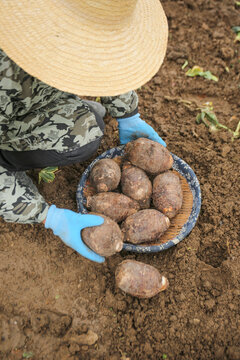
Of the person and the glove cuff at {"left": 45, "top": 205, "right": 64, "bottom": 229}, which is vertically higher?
the person

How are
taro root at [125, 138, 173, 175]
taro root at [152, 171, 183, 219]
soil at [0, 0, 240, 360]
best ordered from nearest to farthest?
soil at [0, 0, 240, 360]
taro root at [152, 171, 183, 219]
taro root at [125, 138, 173, 175]

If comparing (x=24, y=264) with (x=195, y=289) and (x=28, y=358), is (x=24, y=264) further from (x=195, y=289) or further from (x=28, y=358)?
(x=195, y=289)

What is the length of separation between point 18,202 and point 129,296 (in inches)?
37.3

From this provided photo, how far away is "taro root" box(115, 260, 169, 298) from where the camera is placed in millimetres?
2039

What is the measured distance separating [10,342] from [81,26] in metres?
1.80

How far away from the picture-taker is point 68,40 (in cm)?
150

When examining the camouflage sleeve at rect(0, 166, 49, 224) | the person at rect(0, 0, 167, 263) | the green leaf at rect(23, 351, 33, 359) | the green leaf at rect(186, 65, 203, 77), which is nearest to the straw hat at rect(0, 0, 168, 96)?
the person at rect(0, 0, 167, 263)

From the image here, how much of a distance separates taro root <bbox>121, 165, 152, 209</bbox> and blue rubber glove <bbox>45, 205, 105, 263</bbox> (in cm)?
37

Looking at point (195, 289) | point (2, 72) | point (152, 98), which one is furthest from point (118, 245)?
point (152, 98)

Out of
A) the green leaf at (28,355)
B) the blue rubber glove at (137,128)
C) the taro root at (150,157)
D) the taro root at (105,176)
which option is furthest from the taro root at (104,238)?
the blue rubber glove at (137,128)

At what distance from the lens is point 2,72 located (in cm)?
176

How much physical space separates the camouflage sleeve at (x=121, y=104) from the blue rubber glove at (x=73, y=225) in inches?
36.6

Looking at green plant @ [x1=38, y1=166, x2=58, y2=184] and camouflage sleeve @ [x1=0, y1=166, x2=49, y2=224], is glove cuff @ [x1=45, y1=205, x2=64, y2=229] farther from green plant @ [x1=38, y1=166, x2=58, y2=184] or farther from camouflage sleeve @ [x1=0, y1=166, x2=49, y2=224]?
green plant @ [x1=38, y1=166, x2=58, y2=184]

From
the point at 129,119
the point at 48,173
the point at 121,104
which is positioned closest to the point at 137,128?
the point at 129,119
